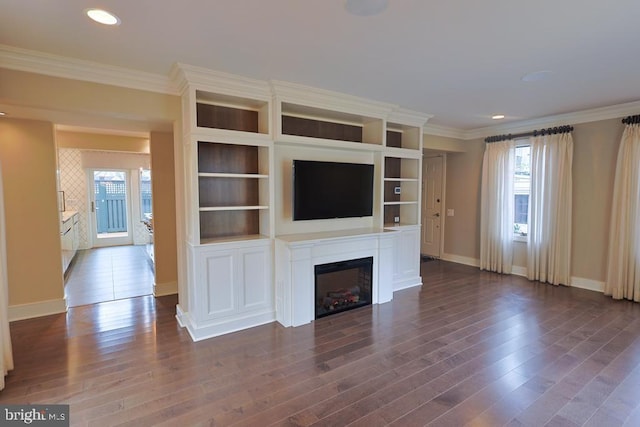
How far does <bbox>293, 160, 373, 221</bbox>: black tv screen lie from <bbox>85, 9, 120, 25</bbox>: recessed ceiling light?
6.59 ft

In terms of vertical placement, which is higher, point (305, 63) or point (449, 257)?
point (305, 63)

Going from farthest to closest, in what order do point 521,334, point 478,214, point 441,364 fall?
point 478,214 < point 521,334 < point 441,364

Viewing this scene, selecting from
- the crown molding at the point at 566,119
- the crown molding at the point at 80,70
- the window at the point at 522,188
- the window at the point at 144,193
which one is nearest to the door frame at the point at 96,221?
the window at the point at 144,193

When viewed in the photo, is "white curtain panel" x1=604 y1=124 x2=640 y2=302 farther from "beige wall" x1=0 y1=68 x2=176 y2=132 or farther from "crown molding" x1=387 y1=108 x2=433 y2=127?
"beige wall" x1=0 y1=68 x2=176 y2=132

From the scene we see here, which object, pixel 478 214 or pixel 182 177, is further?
pixel 478 214

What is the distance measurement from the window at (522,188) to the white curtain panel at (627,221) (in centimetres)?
120

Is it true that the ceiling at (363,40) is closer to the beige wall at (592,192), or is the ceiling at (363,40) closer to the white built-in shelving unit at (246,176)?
the white built-in shelving unit at (246,176)

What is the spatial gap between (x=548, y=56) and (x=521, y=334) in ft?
8.78

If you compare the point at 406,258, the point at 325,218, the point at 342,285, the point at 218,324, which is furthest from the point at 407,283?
the point at 218,324

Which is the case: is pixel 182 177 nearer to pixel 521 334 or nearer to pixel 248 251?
pixel 248 251

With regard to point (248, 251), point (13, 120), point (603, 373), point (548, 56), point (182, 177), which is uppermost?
point (548, 56)

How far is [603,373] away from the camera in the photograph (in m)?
2.61

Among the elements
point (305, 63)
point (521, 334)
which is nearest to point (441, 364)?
point (521, 334)

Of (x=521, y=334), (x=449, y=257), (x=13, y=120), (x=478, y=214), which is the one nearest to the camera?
(x=521, y=334)
